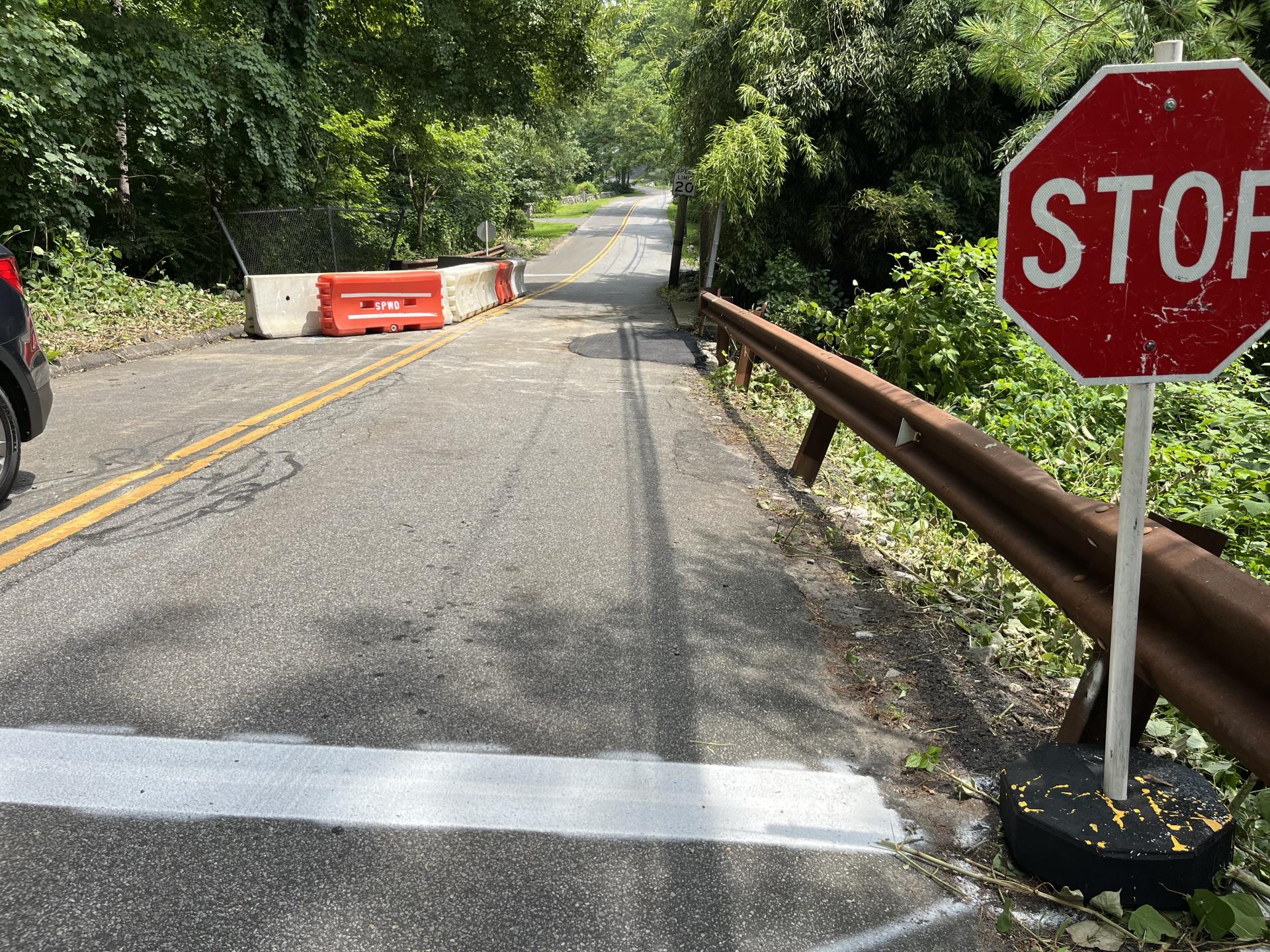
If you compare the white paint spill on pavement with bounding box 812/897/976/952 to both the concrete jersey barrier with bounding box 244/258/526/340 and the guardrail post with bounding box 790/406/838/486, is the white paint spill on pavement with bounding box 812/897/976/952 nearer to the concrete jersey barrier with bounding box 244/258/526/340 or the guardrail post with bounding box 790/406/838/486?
the guardrail post with bounding box 790/406/838/486

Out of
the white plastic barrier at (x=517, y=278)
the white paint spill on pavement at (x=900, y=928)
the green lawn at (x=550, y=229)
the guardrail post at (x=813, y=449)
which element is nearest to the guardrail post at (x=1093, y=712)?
the white paint spill on pavement at (x=900, y=928)

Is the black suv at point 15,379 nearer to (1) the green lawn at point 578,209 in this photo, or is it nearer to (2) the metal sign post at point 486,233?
(2) the metal sign post at point 486,233

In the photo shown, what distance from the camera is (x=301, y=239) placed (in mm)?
22062

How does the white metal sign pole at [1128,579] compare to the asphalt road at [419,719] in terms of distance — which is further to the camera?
the white metal sign pole at [1128,579]

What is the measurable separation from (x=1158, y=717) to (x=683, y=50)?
68.8 feet

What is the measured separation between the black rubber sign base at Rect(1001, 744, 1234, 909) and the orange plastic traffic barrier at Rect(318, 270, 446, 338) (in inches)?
534

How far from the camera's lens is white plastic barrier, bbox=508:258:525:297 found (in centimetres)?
2586

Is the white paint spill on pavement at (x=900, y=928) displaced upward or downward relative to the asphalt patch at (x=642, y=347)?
downward

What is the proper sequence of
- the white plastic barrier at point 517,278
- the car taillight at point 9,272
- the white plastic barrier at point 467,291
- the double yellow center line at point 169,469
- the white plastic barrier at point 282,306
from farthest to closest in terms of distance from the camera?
1. the white plastic barrier at point 517,278
2. the white plastic barrier at point 467,291
3. the white plastic barrier at point 282,306
4. the car taillight at point 9,272
5. the double yellow center line at point 169,469

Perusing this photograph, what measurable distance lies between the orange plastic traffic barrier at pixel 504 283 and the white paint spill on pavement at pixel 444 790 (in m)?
19.7

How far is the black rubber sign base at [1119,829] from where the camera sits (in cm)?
245

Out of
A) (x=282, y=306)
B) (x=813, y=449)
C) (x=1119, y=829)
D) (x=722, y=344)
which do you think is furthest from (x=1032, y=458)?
(x=282, y=306)

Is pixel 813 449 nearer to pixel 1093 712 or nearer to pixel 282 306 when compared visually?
pixel 1093 712

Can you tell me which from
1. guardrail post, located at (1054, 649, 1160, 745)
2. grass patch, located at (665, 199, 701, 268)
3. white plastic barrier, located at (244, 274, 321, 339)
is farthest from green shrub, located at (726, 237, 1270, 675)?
grass patch, located at (665, 199, 701, 268)
